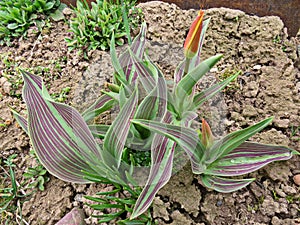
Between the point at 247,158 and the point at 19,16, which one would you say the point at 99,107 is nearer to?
the point at 247,158

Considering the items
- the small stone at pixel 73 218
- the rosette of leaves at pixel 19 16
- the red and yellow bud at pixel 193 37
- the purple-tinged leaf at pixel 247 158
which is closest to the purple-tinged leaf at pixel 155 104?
the red and yellow bud at pixel 193 37

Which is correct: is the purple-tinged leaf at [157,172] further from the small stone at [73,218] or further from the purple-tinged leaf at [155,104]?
the small stone at [73,218]

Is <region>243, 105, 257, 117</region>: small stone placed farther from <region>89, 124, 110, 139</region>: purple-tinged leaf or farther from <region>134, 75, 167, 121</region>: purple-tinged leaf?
<region>89, 124, 110, 139</region>: purple-tinged leaf

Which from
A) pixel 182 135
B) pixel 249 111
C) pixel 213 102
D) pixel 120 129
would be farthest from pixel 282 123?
pixel 120 129

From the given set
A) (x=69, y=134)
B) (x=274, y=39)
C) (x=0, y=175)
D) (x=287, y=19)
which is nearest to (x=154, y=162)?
(x=69, y=134)

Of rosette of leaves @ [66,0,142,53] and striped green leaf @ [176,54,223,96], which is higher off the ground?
striped green leaf @ [176,54,223,96]

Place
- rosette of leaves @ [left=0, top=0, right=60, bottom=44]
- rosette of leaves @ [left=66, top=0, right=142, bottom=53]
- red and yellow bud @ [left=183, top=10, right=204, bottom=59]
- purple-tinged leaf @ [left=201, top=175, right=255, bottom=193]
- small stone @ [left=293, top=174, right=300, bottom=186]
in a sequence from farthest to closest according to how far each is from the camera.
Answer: rosette of leaves @ [left=0, top=0, right=60, bottom=44]
rosette of leaves @ [left=66, top=0, right=142, bottom=53]
small stone @ [left=293, top=174, right=300, bottom=186]
purple-tinged leaf @ [left=201, top=175, right=255, bottom=193]
red and yellow bud @ [left=183, top=10, right=204, bottom=59]

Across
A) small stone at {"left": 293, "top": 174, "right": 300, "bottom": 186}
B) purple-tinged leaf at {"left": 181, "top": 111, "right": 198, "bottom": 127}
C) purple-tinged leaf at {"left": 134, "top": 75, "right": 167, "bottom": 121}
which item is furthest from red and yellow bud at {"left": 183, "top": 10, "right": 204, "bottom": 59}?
small stone at {"left": 293, "top": 174, "right": 300, "bottom": 186}

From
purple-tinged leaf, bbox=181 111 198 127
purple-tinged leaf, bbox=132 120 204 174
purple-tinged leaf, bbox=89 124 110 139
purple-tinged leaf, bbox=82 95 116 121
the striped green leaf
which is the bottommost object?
purple-tinged leaf, bbox=89 124 110 139
